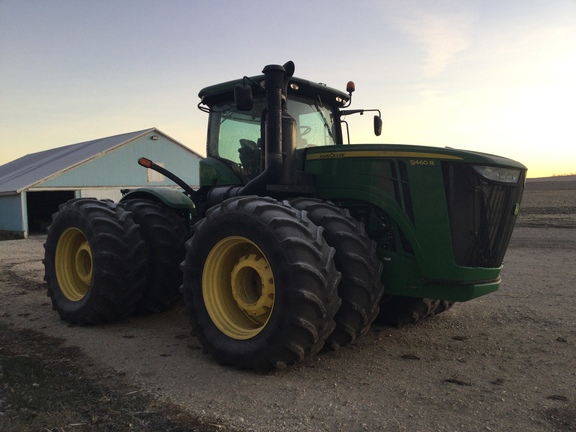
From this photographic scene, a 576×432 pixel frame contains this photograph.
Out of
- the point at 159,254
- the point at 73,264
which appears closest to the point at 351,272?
the point at 159,254

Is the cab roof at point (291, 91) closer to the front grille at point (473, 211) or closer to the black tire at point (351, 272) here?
the black tire at point (351, 272)

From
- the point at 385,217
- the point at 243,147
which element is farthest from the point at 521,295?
the point at 243,147

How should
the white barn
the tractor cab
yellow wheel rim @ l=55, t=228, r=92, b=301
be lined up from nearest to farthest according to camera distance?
1. the tractor cab
2. yellow wheel rim @ l=55, t=228, r=92, b=301
3. the white barn

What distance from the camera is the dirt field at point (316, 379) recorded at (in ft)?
10.8

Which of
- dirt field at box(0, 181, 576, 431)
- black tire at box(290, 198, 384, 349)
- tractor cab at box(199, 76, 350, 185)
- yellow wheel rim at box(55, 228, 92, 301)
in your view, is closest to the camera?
dirt field at box(0, 181, 576, 431)

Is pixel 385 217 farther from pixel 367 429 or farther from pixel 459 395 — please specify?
pixel 367 429

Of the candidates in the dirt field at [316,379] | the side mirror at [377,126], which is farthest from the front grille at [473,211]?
the side mirror at [377,126]

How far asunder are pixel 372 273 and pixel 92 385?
95.5 inches

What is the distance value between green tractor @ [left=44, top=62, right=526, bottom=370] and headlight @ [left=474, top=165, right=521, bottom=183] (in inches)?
0.4

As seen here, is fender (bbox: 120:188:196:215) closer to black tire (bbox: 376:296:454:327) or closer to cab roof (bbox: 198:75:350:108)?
cab roof (bbox: 198:75:350:108)

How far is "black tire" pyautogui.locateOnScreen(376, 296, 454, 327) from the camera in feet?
17.9

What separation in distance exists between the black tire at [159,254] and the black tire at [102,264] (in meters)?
0.18

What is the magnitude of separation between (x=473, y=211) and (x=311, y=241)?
152 centimetres

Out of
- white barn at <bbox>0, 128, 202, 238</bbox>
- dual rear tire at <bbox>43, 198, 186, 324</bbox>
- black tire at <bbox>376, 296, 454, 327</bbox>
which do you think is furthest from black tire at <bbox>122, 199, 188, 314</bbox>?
white barn at <bbox>0, 128, 202, 238</bbox>
